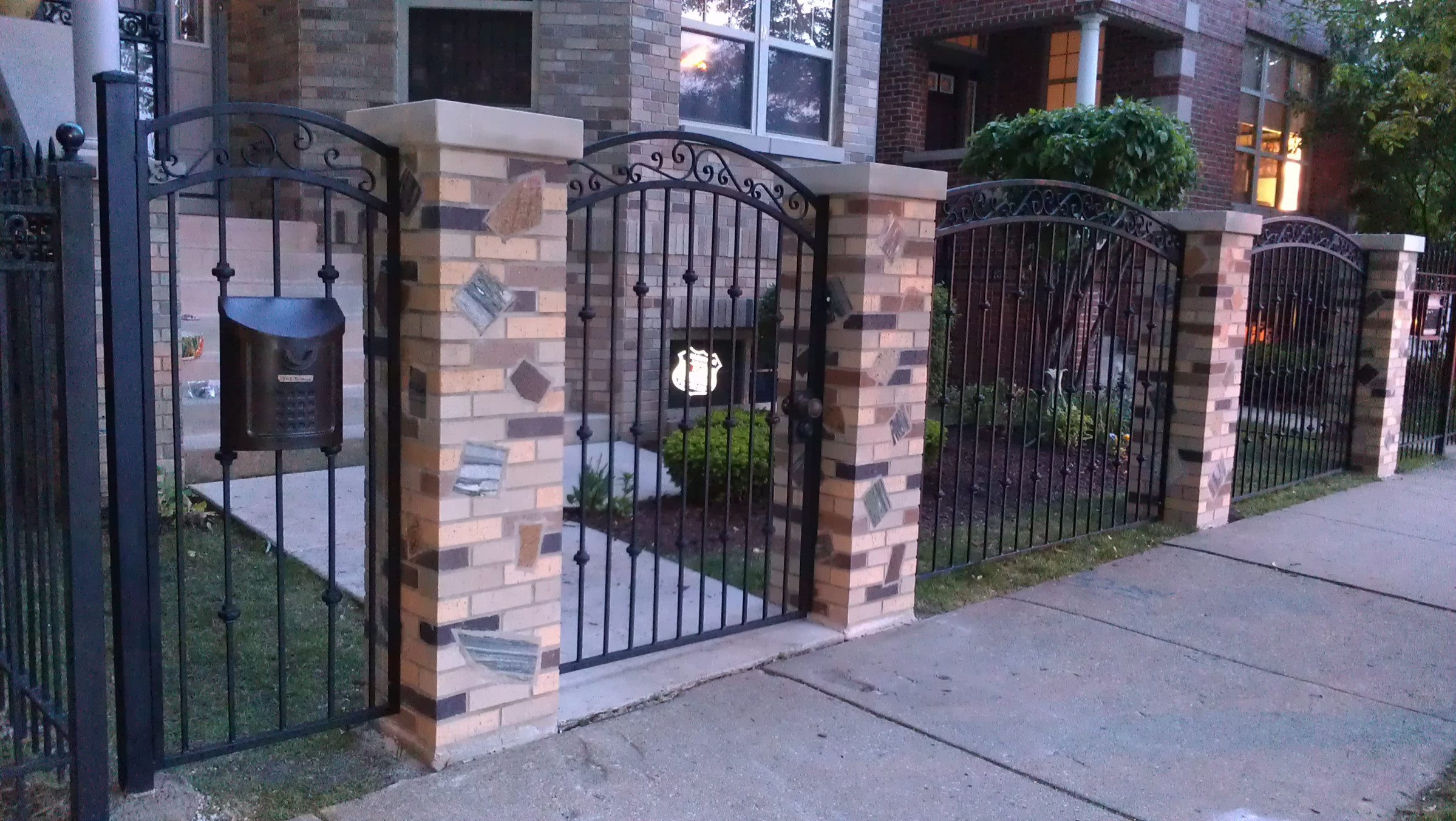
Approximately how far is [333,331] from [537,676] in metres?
1.23

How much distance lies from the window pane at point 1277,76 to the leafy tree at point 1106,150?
7.03 metres

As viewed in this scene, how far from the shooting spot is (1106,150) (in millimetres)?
8594

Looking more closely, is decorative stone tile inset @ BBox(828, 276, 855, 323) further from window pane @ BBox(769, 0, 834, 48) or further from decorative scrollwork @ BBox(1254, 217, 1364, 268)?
window pane @ BBox(769, 0, 834, 48)

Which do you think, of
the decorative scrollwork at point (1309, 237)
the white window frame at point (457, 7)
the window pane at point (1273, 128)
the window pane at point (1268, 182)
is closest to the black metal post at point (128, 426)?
the white window frame at point (457, 7)

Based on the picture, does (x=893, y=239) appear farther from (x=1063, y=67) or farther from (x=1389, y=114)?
(x=1389, y=114)

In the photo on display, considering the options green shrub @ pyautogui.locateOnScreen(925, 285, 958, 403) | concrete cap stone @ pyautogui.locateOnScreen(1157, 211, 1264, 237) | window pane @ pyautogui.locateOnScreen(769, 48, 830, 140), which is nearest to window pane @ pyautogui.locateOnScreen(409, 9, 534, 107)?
window pane @ pyautogui.locateOnScreen(769, 48, 830, 140)

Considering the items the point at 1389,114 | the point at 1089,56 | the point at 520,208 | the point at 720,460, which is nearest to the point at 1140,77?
the point at 1089,56

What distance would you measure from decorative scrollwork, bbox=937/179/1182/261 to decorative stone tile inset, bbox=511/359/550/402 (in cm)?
232

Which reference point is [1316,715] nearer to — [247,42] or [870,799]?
[870,799]

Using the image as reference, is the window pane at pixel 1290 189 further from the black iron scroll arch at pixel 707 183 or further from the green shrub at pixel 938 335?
the black iron scroll arch at pixel 707 183

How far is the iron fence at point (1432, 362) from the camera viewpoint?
9453mm

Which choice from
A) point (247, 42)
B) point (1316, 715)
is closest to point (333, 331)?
point (1316, 715)

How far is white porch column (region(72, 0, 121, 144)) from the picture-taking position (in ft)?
16.4

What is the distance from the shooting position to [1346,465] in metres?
9.08
